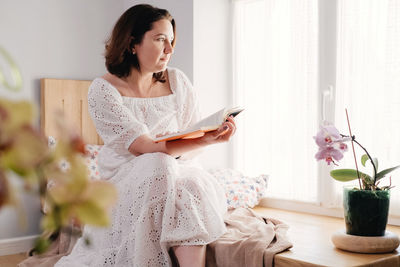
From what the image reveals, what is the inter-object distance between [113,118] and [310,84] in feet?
3.76

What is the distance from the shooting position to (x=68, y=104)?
318 centimetres

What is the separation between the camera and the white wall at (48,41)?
2.97 m

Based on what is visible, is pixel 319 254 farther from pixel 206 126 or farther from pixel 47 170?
pixel 47 170

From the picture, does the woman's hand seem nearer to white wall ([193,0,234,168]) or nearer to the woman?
the woman

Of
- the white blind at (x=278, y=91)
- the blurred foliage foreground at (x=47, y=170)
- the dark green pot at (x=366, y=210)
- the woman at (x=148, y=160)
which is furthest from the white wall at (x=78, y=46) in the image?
the blurred foliage foreground at (x=47, y=170)

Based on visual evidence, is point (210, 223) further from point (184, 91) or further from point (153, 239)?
point (184, 91)

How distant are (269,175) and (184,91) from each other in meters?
0.86

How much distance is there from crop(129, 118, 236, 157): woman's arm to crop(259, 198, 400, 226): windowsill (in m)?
0.97

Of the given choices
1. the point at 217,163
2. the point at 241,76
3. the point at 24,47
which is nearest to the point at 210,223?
the point at 217,163

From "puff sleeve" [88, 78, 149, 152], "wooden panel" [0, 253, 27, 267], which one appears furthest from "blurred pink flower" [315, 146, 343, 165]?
"wooden panel" [0, 253, 27, 267]

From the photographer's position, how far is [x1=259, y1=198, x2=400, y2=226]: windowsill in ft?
8.57

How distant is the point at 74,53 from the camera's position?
3219mm

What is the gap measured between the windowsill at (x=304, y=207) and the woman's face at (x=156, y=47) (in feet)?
3.72

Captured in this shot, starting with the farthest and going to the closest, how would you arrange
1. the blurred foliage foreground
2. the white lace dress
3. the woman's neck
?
the woman's neck → the white lace dress → the blurred foliage foreground
